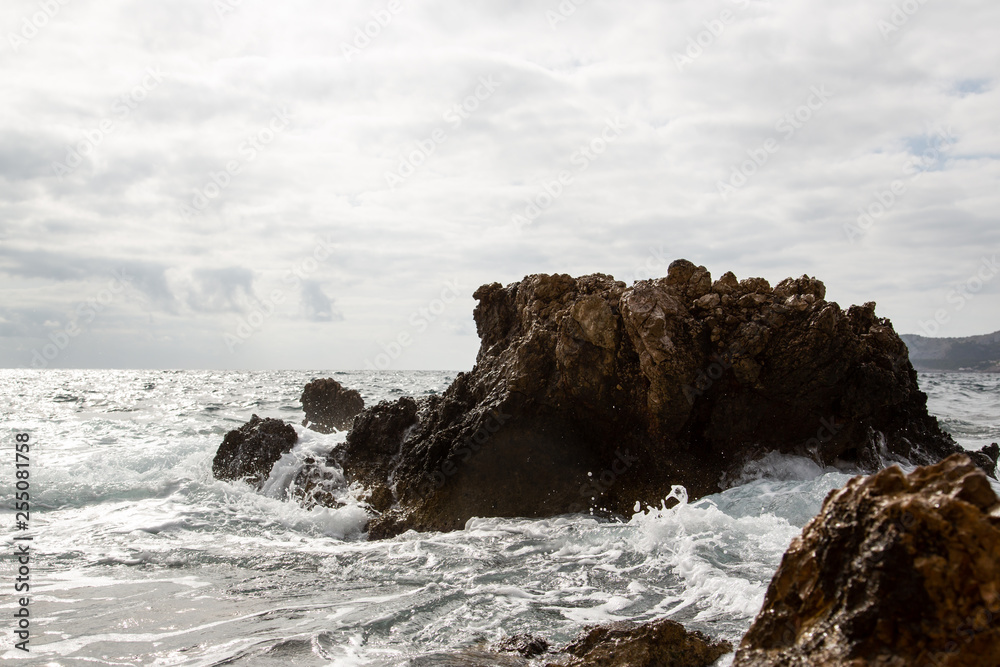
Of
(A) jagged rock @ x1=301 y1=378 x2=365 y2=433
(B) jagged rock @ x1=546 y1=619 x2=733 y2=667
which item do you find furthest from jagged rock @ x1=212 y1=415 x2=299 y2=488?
(B) jagged rock @ x1=546 y1=619 x2=733 y2=667

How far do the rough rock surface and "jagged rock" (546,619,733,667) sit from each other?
46.2 inches

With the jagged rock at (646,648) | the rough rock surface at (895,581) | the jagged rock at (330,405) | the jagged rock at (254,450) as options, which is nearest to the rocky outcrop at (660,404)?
the jagged rock at (254,450)

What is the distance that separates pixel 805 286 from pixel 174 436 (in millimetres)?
15536

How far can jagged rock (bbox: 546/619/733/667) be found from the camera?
12.2 feet

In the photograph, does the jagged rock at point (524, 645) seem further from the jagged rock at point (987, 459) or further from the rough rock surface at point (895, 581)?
the jagged rock at point (987, 459)

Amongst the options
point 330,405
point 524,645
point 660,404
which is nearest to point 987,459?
point 660,404

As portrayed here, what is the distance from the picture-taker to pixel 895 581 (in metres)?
2.29

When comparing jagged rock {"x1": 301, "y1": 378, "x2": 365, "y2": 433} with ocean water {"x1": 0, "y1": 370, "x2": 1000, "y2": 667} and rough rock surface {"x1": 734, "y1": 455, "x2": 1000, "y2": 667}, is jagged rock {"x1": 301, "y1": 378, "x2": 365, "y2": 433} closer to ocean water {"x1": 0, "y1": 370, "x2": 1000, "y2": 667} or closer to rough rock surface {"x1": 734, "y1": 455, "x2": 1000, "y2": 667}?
ocean water {"x1": 0, "y1": 370, "x2": 1000, "y2": 667}

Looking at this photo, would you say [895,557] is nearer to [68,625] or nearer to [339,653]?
[339,653]

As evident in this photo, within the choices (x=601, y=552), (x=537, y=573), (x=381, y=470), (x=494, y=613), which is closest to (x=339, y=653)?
(x=494, y=613)

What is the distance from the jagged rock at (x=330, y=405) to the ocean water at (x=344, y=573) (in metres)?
5.75

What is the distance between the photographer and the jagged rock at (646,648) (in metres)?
3.72

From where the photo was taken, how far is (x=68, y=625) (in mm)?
5152

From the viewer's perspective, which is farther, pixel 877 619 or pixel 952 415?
pixel 952 415
